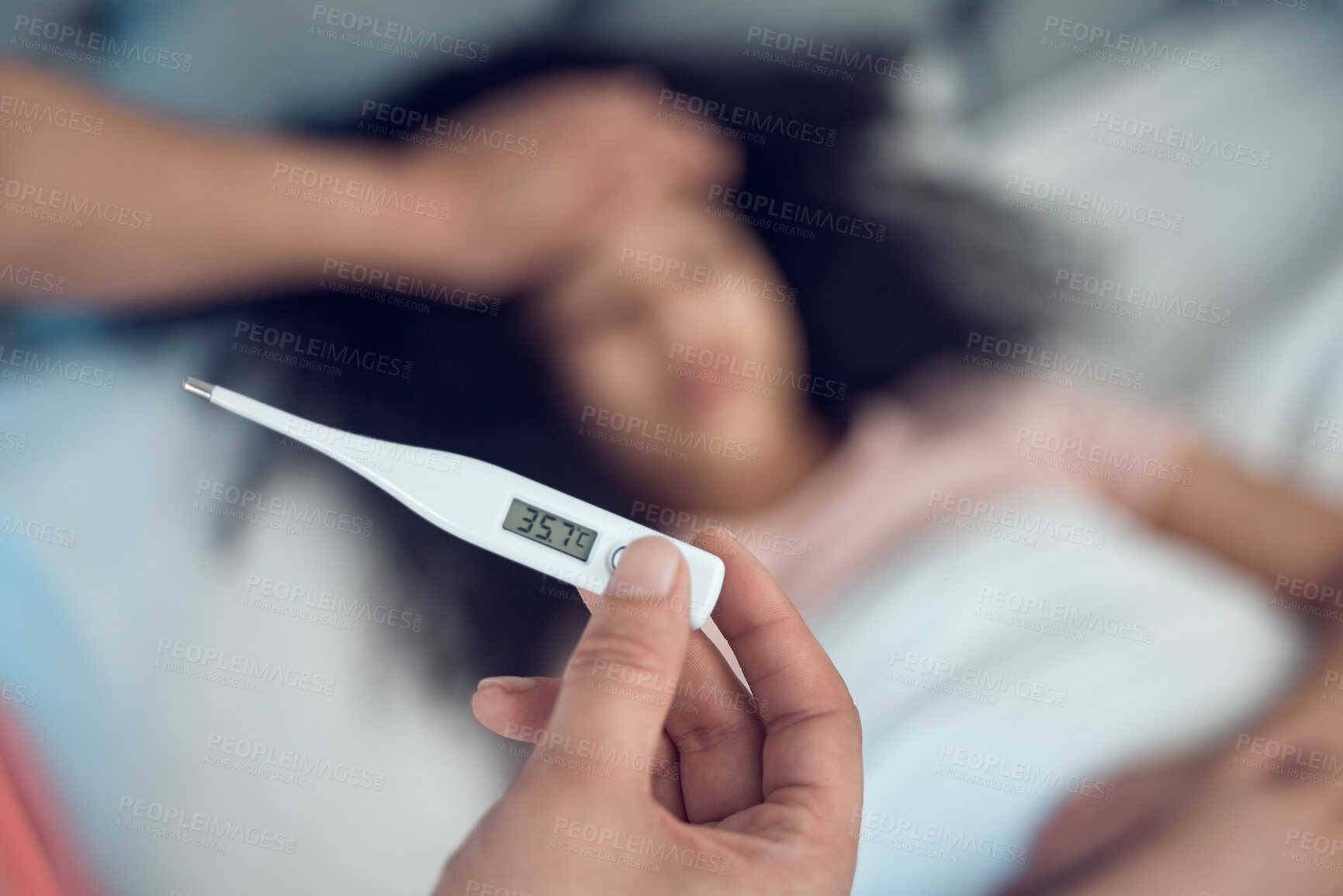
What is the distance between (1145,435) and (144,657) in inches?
50.6

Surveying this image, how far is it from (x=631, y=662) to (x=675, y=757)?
0.90ft

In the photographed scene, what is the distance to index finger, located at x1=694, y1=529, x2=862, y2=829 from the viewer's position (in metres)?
0.77

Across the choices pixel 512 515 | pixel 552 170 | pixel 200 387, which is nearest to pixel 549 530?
pixel 512 515

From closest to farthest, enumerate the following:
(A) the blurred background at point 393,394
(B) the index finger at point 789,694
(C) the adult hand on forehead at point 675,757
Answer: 1. (C) the adult hand on forehead at point 675,757
2. (B) the index finger at point 789,694
3. (A) the blurred background at point 393,394

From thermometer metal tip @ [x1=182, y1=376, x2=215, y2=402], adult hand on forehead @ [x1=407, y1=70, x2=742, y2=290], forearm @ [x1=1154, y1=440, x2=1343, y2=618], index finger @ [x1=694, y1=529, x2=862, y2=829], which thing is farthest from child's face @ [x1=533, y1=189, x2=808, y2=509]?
forearm @ [x1=1154, y1=440, x2=1343, y2=618]

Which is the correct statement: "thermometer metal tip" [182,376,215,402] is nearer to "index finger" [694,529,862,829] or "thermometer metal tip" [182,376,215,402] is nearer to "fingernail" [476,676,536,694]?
"fingernail" [476,676,536,694]

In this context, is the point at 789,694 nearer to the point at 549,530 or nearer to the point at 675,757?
the point at 675,757

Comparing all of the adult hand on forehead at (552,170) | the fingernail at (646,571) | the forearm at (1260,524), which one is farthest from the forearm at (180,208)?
the forearm at (1260,524)

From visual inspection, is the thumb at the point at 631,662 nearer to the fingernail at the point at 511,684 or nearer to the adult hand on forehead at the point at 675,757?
the adult hand on forehead at the point at 675,757

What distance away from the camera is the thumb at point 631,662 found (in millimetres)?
A: 644

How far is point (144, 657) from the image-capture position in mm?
958

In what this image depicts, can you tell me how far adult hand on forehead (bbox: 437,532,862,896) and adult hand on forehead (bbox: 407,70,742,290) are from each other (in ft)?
1.50

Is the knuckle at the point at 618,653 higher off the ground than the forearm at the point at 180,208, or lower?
lower

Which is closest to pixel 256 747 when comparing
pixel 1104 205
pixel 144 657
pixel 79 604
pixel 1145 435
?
pixel 144 657
